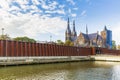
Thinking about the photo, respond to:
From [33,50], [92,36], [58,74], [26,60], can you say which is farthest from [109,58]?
[92,36]

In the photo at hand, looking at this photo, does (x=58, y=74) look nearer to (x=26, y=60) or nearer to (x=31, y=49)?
(x=26, y=60)

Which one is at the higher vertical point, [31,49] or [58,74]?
[31,49]

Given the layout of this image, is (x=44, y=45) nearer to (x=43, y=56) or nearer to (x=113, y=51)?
(x=43, y=56)

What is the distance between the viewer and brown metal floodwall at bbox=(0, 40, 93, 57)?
44844 mm

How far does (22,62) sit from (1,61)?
19.2ft

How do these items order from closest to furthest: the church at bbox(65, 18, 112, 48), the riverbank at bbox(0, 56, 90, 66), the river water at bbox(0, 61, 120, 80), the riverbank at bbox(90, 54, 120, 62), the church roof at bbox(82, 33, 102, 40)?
the river water at bbox(0, 61, 120, 80) < the riverbank at bbox(0, 56, 90, 66) < the riverbank at bbox(90, 54, 120, 62) < the church at bbox(65, 18, 112, 48) < the church roof at bbox(82, 33, 102, 40)

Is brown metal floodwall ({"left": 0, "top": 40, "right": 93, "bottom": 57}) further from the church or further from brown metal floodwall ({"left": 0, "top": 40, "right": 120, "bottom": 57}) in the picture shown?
the church

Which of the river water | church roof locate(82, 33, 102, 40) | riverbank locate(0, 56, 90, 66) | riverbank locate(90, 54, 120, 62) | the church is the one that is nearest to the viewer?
the river water

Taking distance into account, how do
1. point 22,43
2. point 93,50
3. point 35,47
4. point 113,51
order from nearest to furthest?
point 22,43, point 35,47, point 93,50, point 113,51

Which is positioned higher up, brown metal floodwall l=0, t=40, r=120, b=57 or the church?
the church

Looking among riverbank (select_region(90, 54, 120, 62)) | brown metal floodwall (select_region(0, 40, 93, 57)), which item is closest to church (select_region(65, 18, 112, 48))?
riverbank (select_region(90, 54, 120, 62))

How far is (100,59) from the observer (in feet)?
237

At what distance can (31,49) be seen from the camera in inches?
2076

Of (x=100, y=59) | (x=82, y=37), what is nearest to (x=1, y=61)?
(x=100, y=59)
